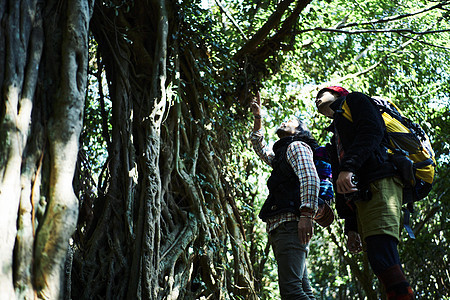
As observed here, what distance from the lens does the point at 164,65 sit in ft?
12.7

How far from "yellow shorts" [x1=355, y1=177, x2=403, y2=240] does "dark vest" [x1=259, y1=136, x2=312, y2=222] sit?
2.07 feet

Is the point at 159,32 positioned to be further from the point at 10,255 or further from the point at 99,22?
the point at 10,255

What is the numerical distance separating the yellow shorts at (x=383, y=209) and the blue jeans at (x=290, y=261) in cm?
59

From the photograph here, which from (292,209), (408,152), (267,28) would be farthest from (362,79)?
(408,152)

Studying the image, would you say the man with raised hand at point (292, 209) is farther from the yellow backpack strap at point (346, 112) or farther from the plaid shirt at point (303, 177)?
the yellow backpack strap at point (346, 112)

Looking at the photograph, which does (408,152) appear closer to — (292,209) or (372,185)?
(372,185)

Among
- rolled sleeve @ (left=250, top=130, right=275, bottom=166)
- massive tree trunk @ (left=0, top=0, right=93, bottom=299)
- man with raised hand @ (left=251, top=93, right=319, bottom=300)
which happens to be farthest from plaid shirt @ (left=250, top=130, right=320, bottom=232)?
massive tree trunk @ (left=0, top=0, right=93, bottom=299)

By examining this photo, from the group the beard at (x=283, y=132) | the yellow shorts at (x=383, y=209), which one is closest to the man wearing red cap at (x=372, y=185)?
the yellow shorts at (x=383, y=209)

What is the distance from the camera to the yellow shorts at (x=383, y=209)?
8.16 ft

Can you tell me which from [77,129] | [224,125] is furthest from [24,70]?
[224,125]

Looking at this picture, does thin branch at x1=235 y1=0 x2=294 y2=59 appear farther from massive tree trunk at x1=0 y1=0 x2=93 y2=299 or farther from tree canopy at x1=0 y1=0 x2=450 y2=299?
massive tree trunk at x1=0 y1=0 x2=93 y2=299

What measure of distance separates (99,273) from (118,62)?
163 cm

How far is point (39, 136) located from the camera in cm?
224

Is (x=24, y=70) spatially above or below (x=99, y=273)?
above
